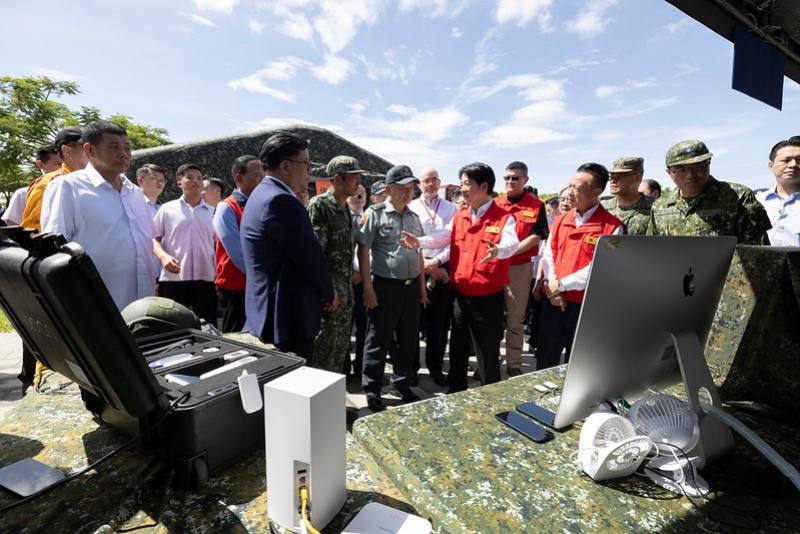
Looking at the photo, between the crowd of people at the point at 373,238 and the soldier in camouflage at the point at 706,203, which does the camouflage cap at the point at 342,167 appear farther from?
the soldier in camouflage at the point at 706,203

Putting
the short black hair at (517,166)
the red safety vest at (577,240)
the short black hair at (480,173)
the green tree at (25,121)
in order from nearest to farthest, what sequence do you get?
the red safety vest at (577,240), the short black hair at (480,173), the short black hair at (517,166), the green tree at (25,121)

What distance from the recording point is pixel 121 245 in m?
2.38

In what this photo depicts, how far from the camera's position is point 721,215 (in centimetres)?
257

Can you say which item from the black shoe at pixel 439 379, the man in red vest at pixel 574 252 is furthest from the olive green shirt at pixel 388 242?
the black shoe at pixel 439 379

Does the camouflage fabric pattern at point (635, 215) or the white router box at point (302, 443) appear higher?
the camouflage fabric pattern at point (635, 215)

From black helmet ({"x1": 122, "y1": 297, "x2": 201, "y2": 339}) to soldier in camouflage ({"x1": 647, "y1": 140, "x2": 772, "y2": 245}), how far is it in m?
2.99

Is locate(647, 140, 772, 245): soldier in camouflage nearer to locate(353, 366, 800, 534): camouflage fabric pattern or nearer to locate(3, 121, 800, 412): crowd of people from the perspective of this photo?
locate(3, 121, 800, 412): crowd of people

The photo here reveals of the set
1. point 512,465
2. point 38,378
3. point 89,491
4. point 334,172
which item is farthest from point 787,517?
point 334,172

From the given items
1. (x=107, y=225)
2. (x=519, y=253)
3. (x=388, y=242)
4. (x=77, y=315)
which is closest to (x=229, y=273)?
(x=107, y=225)

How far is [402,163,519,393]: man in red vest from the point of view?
2994mm

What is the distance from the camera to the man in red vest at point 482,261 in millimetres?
2994

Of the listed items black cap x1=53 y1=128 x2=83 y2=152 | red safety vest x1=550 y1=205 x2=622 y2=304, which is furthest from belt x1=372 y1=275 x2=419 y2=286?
black cap x1=53 y1=128 x2=83 y2=152

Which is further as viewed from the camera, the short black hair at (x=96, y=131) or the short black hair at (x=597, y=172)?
the short black hair at (x=597, y=172)

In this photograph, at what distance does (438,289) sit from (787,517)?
10.3 feet
